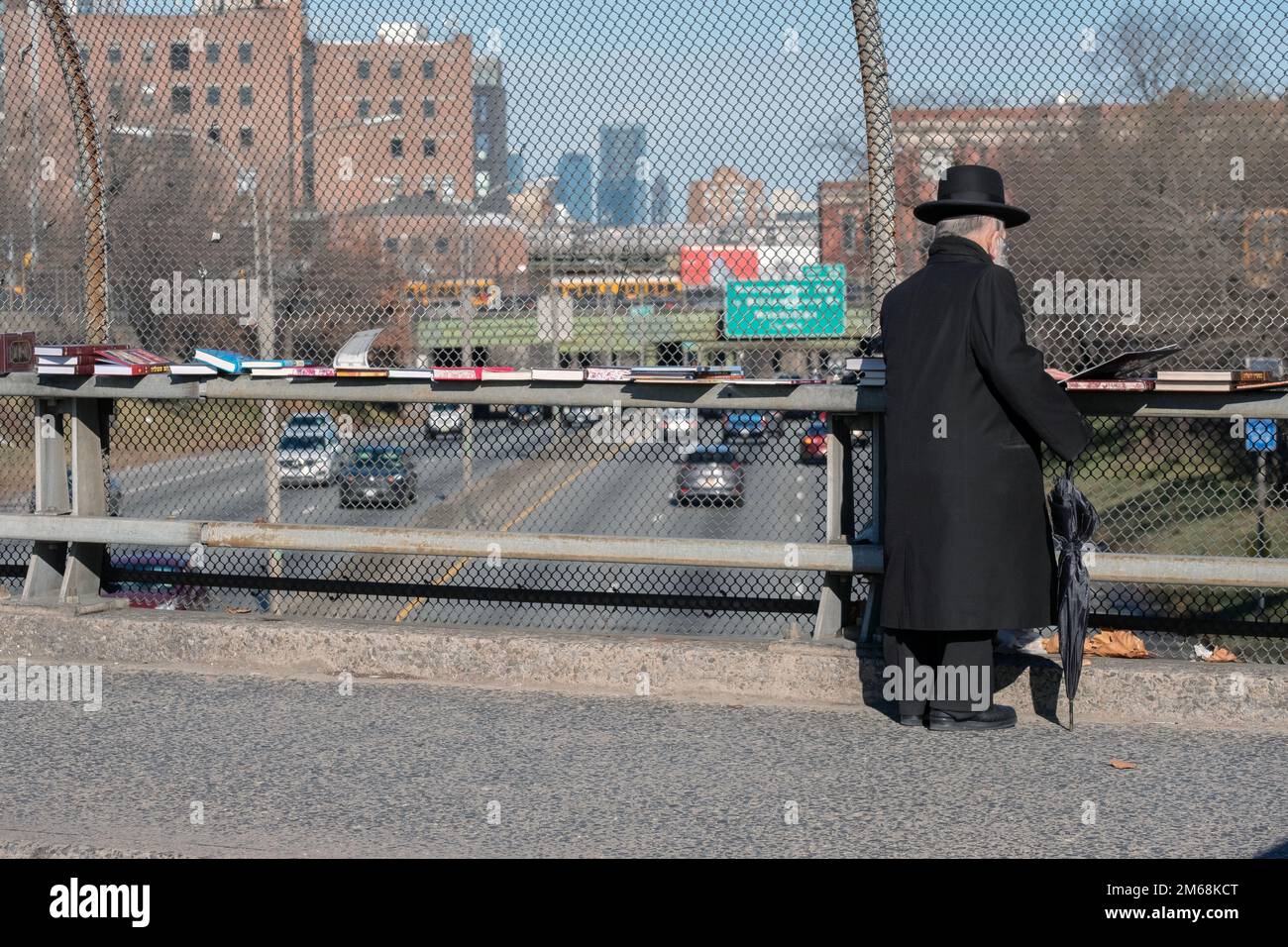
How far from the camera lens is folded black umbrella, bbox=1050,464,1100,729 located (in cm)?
578

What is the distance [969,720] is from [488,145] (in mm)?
3246

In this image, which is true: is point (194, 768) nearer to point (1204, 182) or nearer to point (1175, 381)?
point (1175, 381)

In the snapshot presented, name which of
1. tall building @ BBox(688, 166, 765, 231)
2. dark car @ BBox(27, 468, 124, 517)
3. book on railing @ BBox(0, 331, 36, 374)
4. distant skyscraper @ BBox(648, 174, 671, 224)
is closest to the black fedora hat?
tall building @ BBox(688, 166, 765, 231)

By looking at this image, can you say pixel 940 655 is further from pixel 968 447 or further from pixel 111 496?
pixel 111 496

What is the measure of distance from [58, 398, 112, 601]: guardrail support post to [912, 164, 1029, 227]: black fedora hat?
407 centimetres

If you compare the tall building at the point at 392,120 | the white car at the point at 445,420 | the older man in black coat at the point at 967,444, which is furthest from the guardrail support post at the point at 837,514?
the tall building at the point at 392,120

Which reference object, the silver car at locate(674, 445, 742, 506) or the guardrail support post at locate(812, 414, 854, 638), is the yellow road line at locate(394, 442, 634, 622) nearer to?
the silver car at locate(674, 445, 742, 506)

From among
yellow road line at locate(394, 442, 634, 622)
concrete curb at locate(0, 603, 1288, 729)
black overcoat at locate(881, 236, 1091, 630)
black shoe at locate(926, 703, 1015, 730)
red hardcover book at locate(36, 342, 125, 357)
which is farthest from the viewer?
red hardcover book at locate(36, 342, 125, 357)

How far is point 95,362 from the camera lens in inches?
290

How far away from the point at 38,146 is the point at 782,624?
444 cm

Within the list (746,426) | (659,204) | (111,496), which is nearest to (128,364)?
(111,496)

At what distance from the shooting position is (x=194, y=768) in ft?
18.5

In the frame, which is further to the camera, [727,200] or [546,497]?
[546,497]

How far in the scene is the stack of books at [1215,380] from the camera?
6.04m
